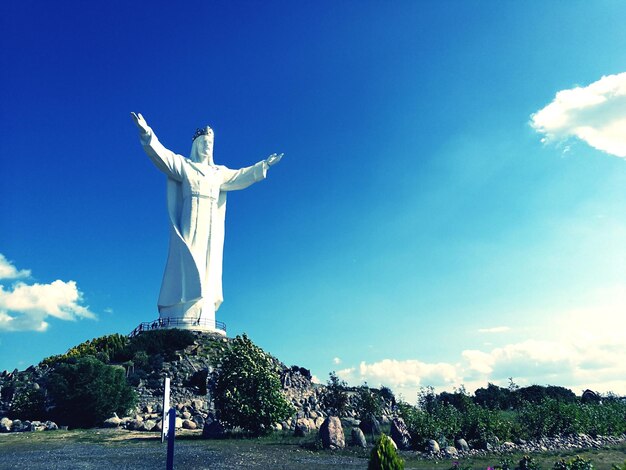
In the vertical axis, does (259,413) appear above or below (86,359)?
below

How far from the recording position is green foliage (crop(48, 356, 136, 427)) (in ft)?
76.7

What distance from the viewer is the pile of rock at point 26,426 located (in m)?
22.2

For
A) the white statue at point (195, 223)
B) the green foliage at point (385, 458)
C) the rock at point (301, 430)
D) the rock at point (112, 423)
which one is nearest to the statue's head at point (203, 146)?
the white statue at point (195, 223)

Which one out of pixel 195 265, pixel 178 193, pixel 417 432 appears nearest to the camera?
pixel 417 432

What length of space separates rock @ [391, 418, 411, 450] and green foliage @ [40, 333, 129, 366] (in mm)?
25364

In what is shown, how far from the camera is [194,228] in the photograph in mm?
43094

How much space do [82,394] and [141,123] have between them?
2093 centimetres

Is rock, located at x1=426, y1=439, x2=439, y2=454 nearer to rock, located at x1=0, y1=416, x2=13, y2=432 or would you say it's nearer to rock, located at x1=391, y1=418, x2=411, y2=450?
rock, located at x1=391, y1=418, x2=411, y2=450

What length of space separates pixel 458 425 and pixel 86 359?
56.6ft

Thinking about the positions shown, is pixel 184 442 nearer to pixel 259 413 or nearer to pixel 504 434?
pixel 259 413

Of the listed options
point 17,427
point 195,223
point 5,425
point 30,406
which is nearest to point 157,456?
point 17,427

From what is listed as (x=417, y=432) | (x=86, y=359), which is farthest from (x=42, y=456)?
(x=417, y=432)

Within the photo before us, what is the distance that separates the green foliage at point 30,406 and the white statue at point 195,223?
620 inches

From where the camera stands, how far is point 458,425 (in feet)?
62.2
